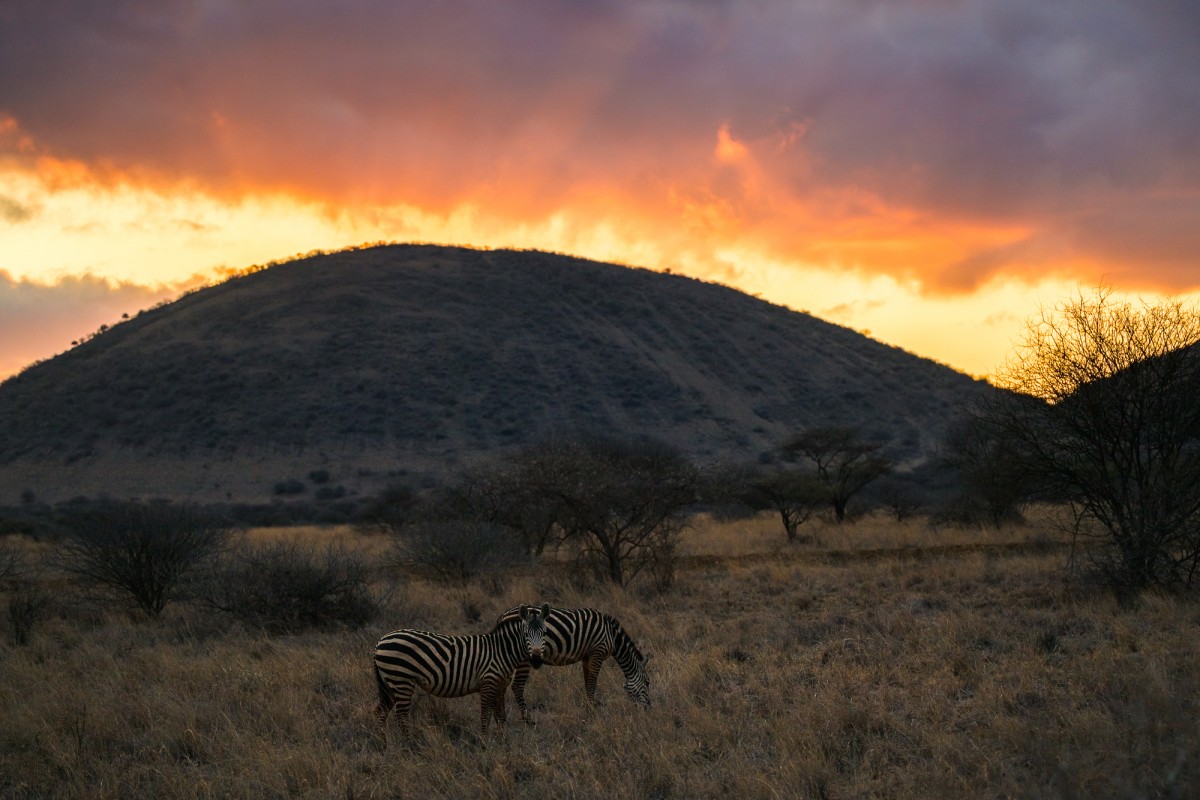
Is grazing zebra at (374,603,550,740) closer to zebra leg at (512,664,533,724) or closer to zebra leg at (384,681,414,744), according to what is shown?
zebra leg at (384,681,414,744)

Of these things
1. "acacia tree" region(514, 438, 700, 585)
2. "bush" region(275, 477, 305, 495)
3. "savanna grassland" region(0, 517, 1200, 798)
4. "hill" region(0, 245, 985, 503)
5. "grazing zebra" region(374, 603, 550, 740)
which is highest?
"hill" region(0, 245, 985, 503)

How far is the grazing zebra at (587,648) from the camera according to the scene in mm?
8719

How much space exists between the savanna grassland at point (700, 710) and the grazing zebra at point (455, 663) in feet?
1.33

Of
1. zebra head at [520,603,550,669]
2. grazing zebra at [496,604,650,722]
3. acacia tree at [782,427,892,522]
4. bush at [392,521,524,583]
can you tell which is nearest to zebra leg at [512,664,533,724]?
grazing zebra at [496,604,650,722]

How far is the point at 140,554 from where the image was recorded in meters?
16.1

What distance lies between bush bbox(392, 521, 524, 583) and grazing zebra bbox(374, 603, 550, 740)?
33.1 ft

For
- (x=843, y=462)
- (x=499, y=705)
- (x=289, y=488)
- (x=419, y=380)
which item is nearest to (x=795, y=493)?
(x=843, y=462)

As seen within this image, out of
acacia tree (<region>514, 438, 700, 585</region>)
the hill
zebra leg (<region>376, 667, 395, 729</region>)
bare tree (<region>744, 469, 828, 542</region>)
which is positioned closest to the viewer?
zebra leg (<region>376, 667, 395, 729</region>)

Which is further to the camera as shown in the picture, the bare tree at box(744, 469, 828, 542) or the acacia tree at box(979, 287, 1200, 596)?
the bare tree at box(744, 469, 828, 542)

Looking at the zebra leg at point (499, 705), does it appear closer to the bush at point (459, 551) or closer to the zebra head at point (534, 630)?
the zebra head at point (534, 630)

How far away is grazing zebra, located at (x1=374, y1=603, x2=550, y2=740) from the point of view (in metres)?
8.12

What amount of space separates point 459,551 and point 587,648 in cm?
Result: 1009

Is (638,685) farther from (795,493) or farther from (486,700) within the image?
(795,493)

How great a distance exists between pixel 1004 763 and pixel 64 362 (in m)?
86.0
